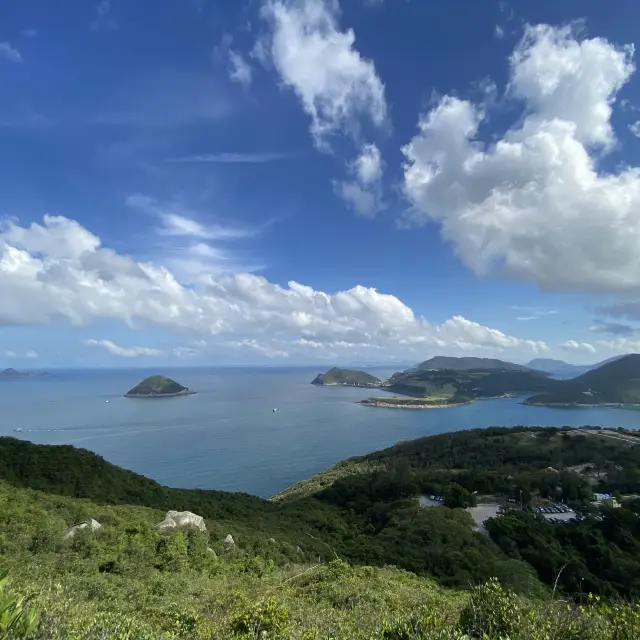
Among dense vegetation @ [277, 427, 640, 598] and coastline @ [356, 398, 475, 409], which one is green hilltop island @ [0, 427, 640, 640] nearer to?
dense vegetation @ [277, 427, 640, 598]

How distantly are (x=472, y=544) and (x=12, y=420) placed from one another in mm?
122610

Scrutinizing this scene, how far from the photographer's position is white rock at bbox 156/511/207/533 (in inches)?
775

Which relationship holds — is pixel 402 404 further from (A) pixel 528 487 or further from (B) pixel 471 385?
(A) pixel 528 487

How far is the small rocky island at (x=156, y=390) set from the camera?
158750 millimetres

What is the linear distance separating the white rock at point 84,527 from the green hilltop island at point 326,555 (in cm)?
8

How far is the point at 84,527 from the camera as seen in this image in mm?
17000

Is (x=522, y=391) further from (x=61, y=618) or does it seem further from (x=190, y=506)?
(x=61, y=618)

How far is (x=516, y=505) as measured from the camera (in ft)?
129

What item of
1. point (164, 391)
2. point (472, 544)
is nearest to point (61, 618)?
point (472, 544)

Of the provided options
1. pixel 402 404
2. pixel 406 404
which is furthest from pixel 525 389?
pixel 402 404

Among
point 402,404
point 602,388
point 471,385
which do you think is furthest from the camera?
point 471,385

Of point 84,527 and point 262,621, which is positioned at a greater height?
point 262,621

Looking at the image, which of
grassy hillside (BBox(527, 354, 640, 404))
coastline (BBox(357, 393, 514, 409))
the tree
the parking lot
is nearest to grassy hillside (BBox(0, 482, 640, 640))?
the tree

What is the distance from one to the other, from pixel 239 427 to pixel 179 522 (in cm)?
8093
